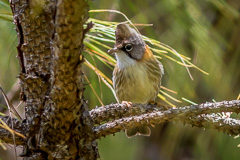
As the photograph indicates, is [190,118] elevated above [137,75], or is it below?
above

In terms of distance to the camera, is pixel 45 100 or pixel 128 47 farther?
pixel 128 47

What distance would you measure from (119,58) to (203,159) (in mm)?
982

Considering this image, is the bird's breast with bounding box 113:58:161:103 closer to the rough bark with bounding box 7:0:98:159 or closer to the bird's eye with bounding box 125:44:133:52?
the bird's eye with bounding box 125:44:133:52

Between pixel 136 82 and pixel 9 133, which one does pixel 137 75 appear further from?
pixel 9 133

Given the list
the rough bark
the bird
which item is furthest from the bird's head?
the rough bark

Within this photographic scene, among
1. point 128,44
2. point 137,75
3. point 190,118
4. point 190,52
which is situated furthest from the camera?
point 137,75

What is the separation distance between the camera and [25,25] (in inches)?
39.7

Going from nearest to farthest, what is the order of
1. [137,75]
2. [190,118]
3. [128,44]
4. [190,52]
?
[190,118], [190,52], [128,44], [137,75]

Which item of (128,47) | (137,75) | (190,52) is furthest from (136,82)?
(190,52)

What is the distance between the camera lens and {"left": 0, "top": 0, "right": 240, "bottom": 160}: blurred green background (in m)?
1.12

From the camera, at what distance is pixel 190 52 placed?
1.56 meters

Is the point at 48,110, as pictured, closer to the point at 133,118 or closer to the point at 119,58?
the point at 133,118

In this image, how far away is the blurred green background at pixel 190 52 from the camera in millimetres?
1121

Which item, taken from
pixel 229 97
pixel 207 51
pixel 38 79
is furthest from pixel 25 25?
pixel 229 97
